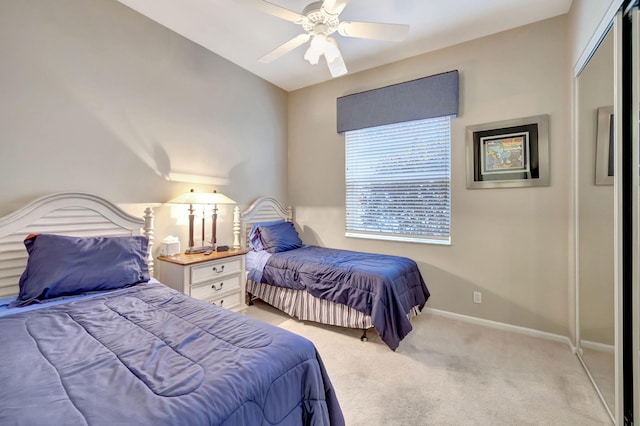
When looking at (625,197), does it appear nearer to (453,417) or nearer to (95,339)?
(453,417)

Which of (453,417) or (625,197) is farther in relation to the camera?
(453,417)

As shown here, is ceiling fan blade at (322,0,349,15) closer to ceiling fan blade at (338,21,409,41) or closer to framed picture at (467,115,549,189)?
ceiling fan blade at (338,21,409,41)

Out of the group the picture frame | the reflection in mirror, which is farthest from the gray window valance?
the picture frame

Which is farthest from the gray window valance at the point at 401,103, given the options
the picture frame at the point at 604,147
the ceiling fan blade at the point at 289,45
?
A: the ceiling fan blade at the point at 289,45

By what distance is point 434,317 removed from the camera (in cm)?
304

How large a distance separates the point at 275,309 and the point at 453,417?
206 cm

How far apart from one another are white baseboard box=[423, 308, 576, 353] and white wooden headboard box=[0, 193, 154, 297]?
3.04 metres

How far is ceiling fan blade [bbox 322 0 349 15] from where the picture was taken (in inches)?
71.8

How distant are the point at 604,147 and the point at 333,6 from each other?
197 centimetres

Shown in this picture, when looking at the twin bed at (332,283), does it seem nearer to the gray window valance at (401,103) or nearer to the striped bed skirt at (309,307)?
the striped bed skirt at (309,307)

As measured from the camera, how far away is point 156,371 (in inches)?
37.9

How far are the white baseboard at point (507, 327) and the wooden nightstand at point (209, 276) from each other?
83.2 inches

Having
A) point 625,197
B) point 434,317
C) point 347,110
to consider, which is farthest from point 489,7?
point 434,317

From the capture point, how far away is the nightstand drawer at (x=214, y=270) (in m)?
2.46
